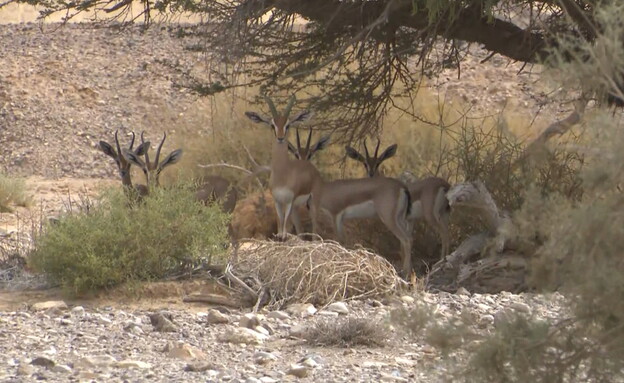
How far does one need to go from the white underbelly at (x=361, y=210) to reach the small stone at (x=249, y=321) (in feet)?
12.3

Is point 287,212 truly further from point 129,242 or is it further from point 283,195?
point 129,242

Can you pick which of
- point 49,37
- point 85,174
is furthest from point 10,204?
point 49,37

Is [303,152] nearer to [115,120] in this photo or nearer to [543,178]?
[543,178]

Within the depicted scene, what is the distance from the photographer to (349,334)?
26.8 ft

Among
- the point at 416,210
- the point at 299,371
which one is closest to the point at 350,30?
the point at 416,210

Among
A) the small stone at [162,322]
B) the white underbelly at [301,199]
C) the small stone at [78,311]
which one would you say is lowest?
the small stone at [78,311]

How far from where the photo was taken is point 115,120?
22.5m

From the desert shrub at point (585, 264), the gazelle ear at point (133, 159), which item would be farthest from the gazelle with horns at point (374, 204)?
the desert shrub at point (585, 264)

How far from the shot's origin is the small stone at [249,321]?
28.5 feet

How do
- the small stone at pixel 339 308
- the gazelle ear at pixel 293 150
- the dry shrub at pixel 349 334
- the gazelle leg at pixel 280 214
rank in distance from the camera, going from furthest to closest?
the gazelle ear at pixel 293 150 < the gazelle leg at pixel 280 214 < the small stone at pixel 339 308 < the dry shrub at pixel 349 334

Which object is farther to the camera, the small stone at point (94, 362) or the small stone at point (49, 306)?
the small stone at point (49, 306)

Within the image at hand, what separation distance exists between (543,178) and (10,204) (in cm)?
808

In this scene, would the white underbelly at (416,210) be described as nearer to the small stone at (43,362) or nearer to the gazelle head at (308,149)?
the gazelle head at (308,149)

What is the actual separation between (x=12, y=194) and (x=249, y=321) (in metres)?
9.21
